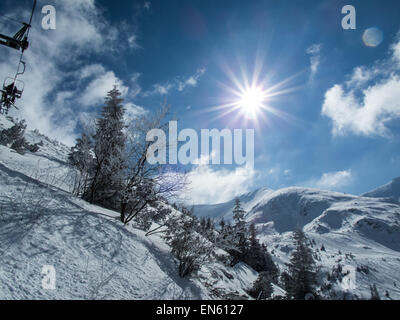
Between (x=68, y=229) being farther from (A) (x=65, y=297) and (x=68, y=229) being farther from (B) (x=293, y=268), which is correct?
(B) (x=293, y=268)

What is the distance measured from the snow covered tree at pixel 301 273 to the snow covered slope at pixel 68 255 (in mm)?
13686

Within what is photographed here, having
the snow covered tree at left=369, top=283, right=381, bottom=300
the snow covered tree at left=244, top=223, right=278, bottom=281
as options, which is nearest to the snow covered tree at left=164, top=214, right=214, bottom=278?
the snow covered tree at left=369, top=283, right=381, bottom=300

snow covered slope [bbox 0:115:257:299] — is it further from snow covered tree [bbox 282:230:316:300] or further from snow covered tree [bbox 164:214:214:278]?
snow covered tree [bbox 282:230:316:300]

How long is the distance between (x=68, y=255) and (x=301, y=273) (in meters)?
20.2

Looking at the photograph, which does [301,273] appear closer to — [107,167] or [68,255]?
[107,167]

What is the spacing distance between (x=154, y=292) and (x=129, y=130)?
7.70 metres

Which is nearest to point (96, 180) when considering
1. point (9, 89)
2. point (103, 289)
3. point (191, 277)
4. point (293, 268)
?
point (9, 89)

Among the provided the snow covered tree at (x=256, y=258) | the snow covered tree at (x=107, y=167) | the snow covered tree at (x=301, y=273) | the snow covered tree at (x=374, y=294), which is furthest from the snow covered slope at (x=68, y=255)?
the snow covered tree at (x=256, y=258)

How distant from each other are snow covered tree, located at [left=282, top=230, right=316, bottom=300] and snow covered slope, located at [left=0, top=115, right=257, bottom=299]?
13686mm

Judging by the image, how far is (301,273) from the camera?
18.5 metres

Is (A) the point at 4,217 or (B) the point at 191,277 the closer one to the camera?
(A) the point at 4,217

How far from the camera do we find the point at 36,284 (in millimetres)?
3664

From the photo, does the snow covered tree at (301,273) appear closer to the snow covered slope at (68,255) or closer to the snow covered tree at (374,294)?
the snow covered slope at (68,255)

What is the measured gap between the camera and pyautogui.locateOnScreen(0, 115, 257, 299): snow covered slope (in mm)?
3863
